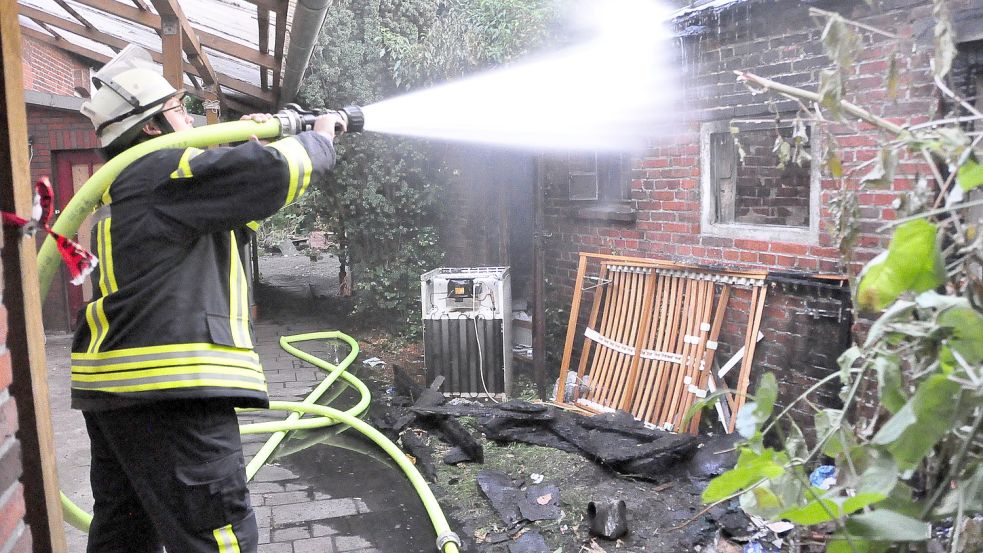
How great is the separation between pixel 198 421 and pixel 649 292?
14.3 feet

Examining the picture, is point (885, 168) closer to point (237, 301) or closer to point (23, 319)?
point (237, 301)

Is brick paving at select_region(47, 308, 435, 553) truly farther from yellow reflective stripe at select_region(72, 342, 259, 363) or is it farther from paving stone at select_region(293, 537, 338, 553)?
yellow reflective stripe at select_region(72, 342, 259, 363)

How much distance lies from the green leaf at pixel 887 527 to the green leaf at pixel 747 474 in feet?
0.40

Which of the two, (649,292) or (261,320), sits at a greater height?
(649,292)

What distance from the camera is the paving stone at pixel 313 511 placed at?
4348 mm

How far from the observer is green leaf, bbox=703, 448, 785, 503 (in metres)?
1.08

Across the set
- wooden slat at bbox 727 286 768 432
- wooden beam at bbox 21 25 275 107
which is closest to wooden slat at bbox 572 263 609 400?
wooden slat at bbox 727 286 768 432

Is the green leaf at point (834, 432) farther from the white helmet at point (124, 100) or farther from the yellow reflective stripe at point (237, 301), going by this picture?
the white helmet at point (124, 100)

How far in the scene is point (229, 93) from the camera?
1068 centimetres

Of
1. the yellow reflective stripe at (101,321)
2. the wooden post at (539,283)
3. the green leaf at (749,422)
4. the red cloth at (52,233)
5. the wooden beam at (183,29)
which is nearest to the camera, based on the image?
the green leaf at (749,422)

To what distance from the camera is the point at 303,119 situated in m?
2.91

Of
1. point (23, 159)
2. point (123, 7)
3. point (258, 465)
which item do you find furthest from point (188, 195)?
point (123, 7)

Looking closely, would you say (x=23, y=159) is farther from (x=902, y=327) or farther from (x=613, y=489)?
(x=613, y=489)

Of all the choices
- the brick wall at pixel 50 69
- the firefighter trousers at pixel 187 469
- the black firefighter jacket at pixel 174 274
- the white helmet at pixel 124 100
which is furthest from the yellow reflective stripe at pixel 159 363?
the brick wall at pixel 50 69
